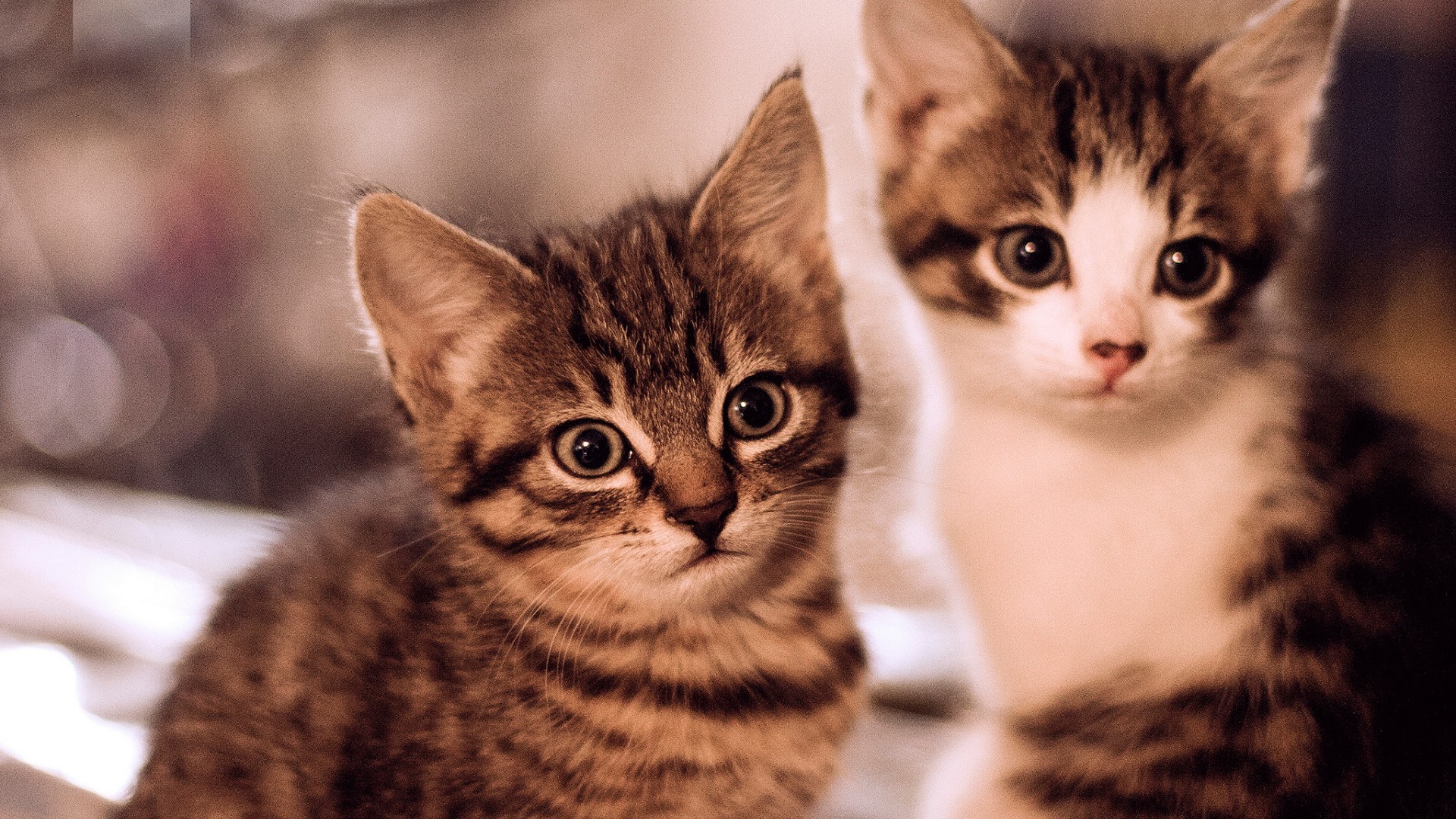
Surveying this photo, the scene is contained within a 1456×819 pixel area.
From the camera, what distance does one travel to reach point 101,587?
4.82 ft

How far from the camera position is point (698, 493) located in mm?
738

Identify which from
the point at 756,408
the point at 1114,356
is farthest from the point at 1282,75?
the point at 756,408

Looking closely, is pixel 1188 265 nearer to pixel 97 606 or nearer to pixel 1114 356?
pixel 1114 356

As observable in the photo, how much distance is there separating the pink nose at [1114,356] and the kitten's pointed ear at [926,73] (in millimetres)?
266

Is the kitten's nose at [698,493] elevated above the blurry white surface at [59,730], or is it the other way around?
the kitten's nose at [698,493]

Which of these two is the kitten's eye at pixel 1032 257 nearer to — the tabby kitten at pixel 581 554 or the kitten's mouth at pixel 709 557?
the tabby kitten at pixel 581 554

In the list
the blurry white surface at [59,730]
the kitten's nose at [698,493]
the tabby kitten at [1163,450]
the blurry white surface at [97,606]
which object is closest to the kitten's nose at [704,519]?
the kitten's nose at [698,493]

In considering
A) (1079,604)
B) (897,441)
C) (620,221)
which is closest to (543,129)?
(620,221)

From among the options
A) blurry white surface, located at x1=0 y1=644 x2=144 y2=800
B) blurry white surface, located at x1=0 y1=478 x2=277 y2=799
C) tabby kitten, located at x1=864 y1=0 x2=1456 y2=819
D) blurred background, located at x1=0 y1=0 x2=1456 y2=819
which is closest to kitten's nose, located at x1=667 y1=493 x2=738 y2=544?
blurred background, located at x1=0 y1=0 x2=1456 y2=819

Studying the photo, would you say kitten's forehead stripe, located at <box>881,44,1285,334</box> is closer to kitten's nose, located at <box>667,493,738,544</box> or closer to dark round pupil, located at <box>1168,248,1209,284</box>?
dark round pupil, located at <box>1168,248,1209,284</box>

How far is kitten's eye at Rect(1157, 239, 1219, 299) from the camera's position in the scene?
931mm

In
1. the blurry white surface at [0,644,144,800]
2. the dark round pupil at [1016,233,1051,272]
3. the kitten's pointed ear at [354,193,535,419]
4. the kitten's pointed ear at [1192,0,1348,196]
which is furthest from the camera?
the blurry white surface at [0,644,144,800]

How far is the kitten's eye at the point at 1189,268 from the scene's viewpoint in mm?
931

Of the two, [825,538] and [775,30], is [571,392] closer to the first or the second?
[825,538]
